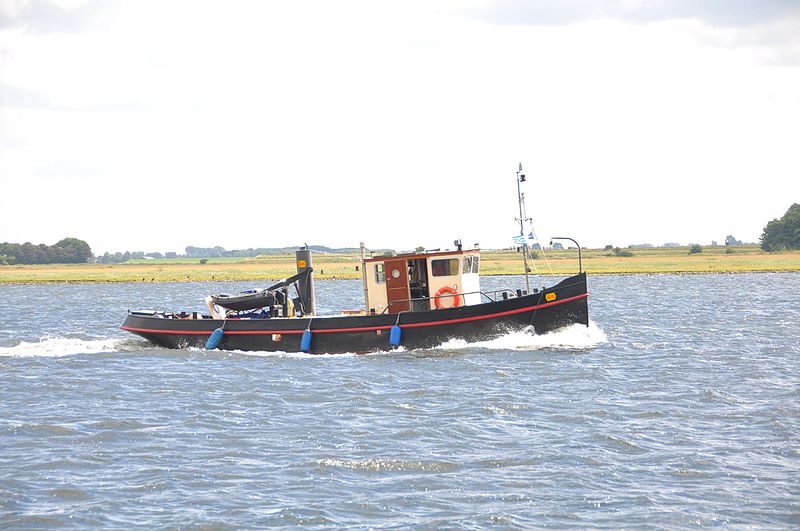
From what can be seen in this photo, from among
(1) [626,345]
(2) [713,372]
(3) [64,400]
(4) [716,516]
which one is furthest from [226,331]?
(4) [716,516]

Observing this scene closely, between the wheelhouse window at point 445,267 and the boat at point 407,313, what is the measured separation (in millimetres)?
34

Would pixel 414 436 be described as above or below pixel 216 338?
below

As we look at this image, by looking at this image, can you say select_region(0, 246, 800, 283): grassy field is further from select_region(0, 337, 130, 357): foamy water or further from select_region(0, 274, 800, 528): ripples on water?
select_region(0, 274, 800, 528): ripples on water

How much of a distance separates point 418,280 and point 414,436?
13.7 m

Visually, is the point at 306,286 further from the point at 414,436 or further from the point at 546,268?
the point at 546,268

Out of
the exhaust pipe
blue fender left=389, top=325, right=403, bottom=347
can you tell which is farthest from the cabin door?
the exhaust pipe

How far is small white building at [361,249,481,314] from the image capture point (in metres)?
31.6

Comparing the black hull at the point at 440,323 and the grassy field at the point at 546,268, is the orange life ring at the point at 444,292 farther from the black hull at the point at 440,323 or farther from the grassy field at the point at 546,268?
the grassy field at the point at 546,268

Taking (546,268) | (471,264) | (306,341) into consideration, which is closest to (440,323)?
(471,264)

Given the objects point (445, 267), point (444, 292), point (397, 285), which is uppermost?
point (445, 267)

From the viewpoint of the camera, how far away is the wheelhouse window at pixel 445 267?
31.6 metres

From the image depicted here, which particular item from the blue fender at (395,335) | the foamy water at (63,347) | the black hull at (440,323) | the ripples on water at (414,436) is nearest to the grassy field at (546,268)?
the foamy water at (63,347)

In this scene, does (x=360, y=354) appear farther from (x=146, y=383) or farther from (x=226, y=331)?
(x=146, y=383)

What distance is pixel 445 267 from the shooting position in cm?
3169
